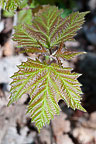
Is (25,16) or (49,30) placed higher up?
(25,16)

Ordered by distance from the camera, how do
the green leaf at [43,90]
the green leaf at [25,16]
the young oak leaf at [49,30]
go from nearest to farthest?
the green leaf at [43,90]
the young oak leaf at [49,30]
the green leaf at [25,16]

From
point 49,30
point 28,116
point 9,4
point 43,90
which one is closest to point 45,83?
point 43,90

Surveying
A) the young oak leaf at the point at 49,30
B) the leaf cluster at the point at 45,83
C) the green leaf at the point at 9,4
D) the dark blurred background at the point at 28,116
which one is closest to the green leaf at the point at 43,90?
the leaf cluster at the point at 45,83

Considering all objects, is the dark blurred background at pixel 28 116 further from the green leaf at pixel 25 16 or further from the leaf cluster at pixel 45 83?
the leaf cluster at pixel 45 83

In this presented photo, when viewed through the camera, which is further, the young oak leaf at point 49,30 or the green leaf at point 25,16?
the green leaf at point 25,16

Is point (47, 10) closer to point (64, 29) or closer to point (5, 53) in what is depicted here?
point (64, 29)

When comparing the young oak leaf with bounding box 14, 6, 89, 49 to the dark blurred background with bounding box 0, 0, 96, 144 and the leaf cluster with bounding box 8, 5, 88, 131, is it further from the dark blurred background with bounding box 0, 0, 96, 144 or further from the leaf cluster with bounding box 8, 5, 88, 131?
the dark blurred background with bounding box 0, 0, 96, 144

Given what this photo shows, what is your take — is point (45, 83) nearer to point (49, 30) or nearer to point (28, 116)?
point (49, 30)
